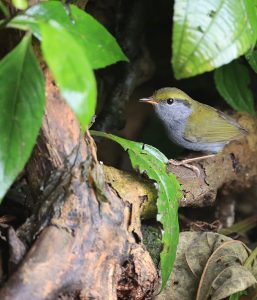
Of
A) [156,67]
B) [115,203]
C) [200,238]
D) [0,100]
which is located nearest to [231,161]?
[200,238]

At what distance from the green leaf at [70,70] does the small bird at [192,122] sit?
2.30m

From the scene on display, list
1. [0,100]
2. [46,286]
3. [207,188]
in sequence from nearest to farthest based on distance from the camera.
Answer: [0,100], [46,286], [207,188]

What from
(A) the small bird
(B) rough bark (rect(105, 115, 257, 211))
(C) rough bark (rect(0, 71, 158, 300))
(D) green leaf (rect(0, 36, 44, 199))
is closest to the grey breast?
(A) the small bird

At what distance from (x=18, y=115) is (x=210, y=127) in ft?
7.75

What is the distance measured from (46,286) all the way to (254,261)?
4.72 feet

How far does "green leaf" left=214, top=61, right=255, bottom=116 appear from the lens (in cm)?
352

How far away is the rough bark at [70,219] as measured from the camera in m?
1.95

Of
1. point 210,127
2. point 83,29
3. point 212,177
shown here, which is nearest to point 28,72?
point 83,29

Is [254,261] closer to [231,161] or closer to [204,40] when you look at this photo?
[231,161]

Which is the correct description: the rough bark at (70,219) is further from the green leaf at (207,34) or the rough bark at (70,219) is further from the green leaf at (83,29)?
the green leaf at (207,34)

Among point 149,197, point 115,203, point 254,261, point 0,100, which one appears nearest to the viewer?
point 0,100

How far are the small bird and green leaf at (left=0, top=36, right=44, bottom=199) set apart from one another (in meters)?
2.00

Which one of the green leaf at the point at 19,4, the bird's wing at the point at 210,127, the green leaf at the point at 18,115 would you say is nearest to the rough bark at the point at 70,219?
the green leaf at the point at 18,115

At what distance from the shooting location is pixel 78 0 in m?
2.58
